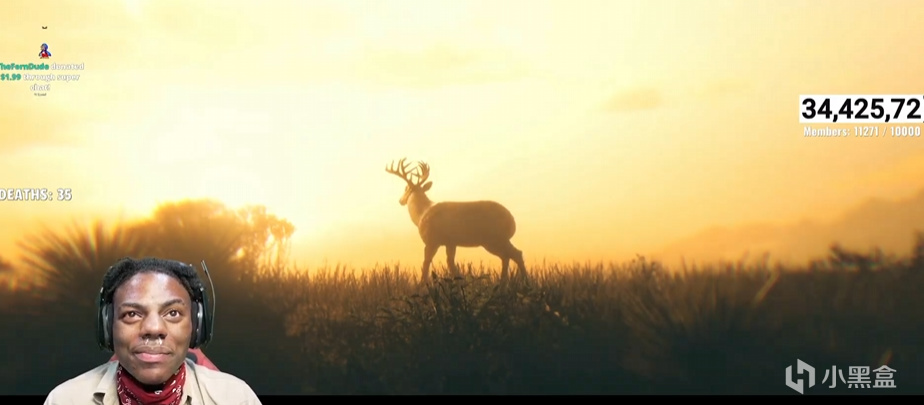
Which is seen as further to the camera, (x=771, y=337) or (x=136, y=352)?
(x=771, y=337)

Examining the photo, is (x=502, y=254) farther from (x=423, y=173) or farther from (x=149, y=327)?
(x=149, y=327)

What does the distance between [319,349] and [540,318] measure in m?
1.50

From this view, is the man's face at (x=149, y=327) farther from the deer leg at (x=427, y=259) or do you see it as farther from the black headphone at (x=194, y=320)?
the deer leg at (x=427, y=259)

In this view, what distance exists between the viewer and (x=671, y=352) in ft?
24.1

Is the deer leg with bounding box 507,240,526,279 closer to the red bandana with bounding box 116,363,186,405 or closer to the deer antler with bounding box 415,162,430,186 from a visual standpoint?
the deer antler with bounding box 415,162,430,186

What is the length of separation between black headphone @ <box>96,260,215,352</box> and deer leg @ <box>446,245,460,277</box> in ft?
14.0

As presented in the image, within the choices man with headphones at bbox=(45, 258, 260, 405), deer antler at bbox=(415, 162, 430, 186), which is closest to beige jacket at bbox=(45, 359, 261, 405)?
man with headphones at bbox=(45, 258, 260, 405)

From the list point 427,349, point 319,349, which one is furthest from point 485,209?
point 319,349

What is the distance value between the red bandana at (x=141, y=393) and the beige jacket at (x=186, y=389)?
0.03 meters

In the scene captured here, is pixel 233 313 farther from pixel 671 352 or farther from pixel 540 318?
pixel 671 352

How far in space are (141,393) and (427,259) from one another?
4561 millimetres

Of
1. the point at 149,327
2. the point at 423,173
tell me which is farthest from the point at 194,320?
the point at 423,173

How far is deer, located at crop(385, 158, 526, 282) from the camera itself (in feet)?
24.3

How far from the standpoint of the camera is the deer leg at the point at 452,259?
752 centimetres
